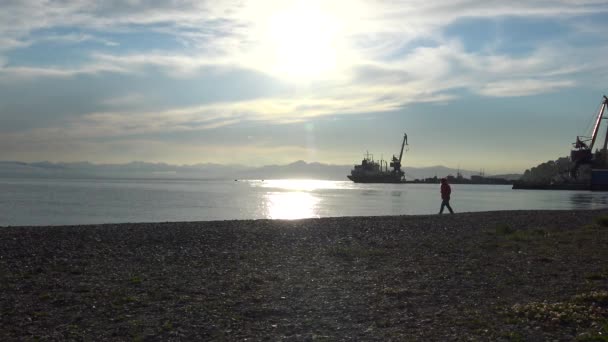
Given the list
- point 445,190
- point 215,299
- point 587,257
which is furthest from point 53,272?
point 445,190

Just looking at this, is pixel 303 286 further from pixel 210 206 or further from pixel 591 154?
pixel 591 154

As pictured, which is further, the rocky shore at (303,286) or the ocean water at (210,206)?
the ocean water at (210,206)

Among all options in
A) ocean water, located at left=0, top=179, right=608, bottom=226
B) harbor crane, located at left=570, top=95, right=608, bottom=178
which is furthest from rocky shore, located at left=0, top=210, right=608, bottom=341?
harbor crane, located at left=570, top=95, right=608, bottom=178

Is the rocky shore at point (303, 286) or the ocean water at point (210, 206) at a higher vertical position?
the rocky shore at point (303, 286)

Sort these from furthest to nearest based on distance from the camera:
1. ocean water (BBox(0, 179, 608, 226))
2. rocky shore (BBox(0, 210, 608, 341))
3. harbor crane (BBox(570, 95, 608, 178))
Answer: harbor crane (BBox(570, 95, 608, 178)) < ocean water (BBox(0, 179, 608, 226)) < rocky shore (BBox(0, 210, 608, 341))

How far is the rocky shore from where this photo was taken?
9633 mm

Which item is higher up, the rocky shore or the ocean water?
the rocky shore

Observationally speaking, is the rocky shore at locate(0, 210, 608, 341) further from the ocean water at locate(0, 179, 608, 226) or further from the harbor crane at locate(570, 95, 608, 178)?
the harbor crane at locate(570, 95, 608, 178)

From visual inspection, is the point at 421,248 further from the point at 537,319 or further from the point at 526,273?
the point at 537,319

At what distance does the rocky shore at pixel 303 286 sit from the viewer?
963 centimetres

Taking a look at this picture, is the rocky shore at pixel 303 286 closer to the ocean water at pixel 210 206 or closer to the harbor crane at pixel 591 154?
the ocean water at pixel 210 206

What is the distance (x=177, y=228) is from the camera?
27109 mm

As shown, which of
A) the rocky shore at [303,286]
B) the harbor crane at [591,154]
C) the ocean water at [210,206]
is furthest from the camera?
the harbor crane at [591,154]

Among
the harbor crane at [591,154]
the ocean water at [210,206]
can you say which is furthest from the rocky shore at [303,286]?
the harbor crane at [591,154]
